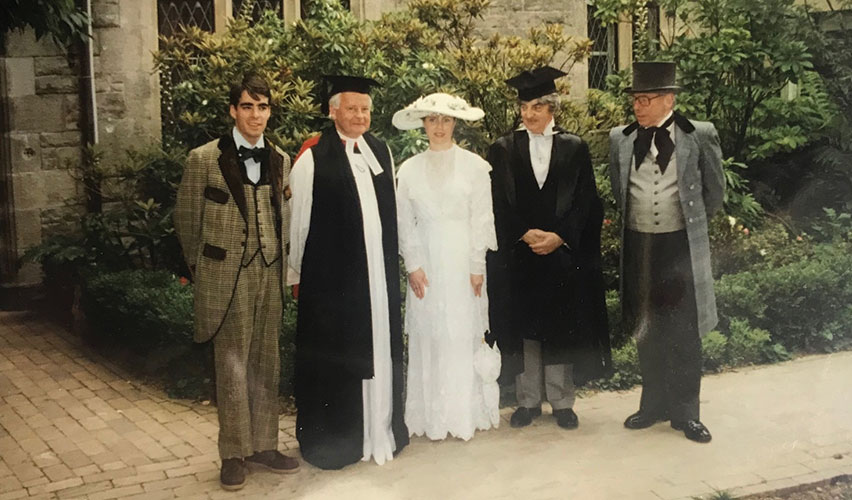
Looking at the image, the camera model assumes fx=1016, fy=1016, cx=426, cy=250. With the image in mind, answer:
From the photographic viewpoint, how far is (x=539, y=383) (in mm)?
6113

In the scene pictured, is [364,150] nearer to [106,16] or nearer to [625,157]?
[625,157]

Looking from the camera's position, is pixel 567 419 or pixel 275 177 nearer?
pixel 275 177

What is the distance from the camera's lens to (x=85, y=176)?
337 inches

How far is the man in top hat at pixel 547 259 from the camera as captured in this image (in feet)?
19.5

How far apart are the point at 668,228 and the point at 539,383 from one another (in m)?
1.20

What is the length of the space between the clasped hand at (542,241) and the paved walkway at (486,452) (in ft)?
3.48

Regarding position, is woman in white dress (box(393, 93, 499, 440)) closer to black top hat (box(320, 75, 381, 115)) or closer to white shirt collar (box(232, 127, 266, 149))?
black top hat (box(320, 75, 381, 115))

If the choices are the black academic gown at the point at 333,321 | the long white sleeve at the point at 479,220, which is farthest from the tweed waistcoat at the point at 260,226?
the long white sleeve at the point at 479,220

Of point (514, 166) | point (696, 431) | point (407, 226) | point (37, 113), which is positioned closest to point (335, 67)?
point (37, 113)

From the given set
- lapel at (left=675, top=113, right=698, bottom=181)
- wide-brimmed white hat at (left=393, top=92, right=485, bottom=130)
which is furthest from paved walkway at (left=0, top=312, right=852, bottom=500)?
wide-brimmed white hat at (left=393, top=92, right=485, bottom=130)

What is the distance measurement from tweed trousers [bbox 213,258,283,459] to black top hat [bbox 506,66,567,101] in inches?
67.5

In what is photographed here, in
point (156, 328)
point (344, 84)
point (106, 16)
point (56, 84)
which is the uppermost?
point (106, 16)

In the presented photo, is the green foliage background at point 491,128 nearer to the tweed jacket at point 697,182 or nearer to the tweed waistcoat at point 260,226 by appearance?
the tweed jacket at point 697,182

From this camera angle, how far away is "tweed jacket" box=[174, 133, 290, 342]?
16.9 ft
